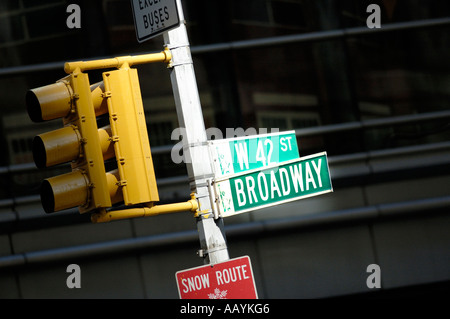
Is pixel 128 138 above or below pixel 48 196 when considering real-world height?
above

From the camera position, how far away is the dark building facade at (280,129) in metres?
10.4

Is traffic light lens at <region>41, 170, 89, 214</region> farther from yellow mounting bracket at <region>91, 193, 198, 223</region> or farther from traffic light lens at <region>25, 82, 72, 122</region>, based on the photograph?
traffic light lens at <region>25, 82, 72, 122</region>

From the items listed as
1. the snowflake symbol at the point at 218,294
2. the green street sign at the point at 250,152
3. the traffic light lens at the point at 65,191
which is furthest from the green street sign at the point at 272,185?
the traffic light lens at the point at 65,191

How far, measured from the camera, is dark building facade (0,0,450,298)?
1044cm

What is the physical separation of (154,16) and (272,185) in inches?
56.5

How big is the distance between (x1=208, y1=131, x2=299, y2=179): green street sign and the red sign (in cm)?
64

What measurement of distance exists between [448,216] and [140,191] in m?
7.24

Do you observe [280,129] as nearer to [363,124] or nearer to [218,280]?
[363,124]

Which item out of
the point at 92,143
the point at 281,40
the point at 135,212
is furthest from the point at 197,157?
the point at 281,40

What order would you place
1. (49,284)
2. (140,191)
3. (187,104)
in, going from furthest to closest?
(49,284) < (187,104) < (140,191)

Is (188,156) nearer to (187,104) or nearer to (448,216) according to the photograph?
(187,104)

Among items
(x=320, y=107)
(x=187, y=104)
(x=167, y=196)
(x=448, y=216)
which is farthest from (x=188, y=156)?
(x=448, y=216)

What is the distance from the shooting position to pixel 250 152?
5660 millimetres

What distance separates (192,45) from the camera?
10.8m
